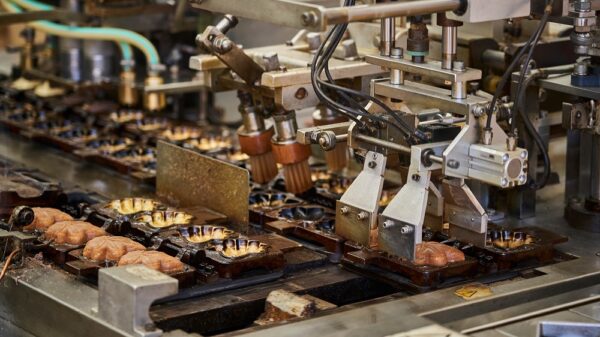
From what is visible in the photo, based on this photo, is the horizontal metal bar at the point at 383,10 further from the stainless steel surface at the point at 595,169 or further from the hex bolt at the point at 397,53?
the stainless steel surface at the point at 595,169

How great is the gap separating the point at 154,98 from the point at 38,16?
0.49 meters

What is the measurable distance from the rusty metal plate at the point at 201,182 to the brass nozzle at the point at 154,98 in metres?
0.95

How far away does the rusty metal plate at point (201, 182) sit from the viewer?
3.35 meters

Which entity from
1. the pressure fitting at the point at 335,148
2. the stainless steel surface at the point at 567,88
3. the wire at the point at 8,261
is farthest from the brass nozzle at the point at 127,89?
the stainless steel surface at the point at 567,88

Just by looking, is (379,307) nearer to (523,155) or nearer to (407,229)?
(407,229)

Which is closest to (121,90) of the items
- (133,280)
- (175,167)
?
(175,167)

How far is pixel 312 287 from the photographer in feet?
9.59

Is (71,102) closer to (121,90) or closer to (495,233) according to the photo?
(121,90)

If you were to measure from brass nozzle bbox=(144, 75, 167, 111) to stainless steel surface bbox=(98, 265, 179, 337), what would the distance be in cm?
198

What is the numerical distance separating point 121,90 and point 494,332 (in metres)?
2.35

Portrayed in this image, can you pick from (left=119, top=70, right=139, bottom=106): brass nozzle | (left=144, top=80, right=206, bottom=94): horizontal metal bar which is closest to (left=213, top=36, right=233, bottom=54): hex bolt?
(left=144, top=80, right=206, bottom=94): horizontal metal bar

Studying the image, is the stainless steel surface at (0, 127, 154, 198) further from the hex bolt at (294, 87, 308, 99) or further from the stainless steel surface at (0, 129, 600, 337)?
the stainless steel surface at (0, 129, 600, 337)

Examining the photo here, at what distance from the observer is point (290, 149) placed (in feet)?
11.3

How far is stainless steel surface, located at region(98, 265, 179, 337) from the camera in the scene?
2510 mm
